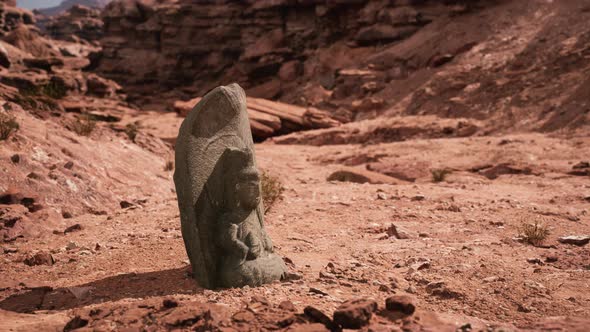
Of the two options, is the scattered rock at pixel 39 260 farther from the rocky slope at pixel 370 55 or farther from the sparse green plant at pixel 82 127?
the rocky slope at pixel 370 55

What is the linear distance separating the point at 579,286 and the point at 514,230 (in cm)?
186

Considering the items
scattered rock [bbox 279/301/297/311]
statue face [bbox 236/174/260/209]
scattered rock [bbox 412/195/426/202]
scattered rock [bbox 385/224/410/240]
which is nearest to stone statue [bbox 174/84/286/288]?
statue face [bbox 236/174/260/209]

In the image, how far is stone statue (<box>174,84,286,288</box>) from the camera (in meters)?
3.73

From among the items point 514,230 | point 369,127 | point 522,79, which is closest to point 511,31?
point 522,79

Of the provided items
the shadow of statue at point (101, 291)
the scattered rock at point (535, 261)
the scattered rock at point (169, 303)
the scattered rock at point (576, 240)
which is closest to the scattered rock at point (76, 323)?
the scattered rock at point (169, 303)

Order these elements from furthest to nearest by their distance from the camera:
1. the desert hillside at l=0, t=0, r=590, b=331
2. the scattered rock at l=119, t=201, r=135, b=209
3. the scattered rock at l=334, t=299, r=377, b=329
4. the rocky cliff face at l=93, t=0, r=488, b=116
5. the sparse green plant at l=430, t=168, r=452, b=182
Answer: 1. the rocky cliff face at l=93, t=0, r=488, b=116
2. the sparse green plant at l=430, t=168, r=452, b=182
3. the scattered rock at l=119, t=201, r=135, b=209
4. the desert hillside at l=0, t=0, r=590, b=331
5. the scattered rock at l=334, t=299, r=377, b=329

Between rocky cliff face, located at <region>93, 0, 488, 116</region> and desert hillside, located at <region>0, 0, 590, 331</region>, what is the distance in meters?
0.17

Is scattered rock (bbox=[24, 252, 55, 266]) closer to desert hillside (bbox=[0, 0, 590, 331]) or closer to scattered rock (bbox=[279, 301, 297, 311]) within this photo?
desert hillside (bbox=[0, 0, 590, 331])

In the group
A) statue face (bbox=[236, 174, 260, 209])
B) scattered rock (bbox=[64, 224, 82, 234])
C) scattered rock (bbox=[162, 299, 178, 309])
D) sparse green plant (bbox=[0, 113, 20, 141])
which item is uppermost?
sparse green plant (bbox=[0, 113, 20, 141])

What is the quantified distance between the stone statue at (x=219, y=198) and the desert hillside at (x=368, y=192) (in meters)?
0.15

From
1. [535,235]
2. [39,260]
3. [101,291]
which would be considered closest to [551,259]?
[535,235]

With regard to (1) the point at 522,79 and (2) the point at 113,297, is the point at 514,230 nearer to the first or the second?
(2) the point at 113,297

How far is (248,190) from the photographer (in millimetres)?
3809

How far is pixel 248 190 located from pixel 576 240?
350 centimetres
